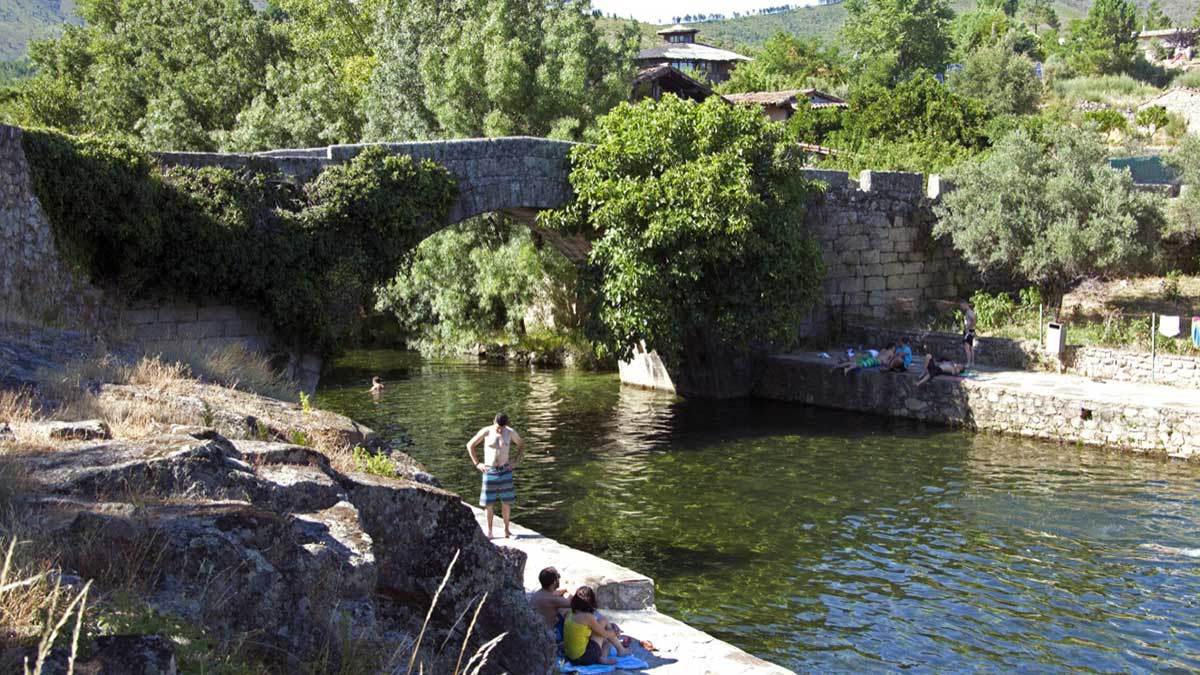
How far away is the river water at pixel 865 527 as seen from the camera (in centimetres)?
1058

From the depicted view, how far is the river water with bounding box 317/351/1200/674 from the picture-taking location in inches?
416

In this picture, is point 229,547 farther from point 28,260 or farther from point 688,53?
point 688,53

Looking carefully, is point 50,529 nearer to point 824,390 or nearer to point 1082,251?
point 824,390

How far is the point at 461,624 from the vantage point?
6.51 meters

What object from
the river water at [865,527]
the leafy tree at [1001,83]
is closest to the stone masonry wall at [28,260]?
the river water at [865,527]

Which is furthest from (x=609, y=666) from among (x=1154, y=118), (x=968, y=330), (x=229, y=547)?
(x=1154, y=118)

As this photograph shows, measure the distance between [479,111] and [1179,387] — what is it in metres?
17.8

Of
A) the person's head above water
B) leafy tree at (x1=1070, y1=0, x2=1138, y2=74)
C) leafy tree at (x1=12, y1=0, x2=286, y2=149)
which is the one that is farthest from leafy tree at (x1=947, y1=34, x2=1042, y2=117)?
the person's head above water

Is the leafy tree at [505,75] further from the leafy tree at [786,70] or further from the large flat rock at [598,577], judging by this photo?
the leafy tree at [786,70]

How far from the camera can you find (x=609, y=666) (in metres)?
8.59

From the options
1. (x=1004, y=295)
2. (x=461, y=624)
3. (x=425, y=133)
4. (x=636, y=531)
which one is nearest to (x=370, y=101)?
(x=425, y=133)

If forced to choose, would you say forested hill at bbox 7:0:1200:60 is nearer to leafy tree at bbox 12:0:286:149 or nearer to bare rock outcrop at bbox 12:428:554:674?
leafy tree at bbox 12:0:286:149

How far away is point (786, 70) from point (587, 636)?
2463 inches

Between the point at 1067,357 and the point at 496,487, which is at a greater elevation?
the point at 1067,357
